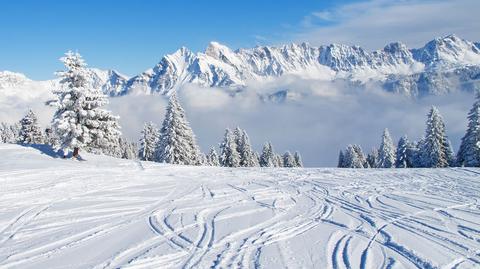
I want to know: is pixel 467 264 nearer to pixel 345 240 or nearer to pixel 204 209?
pixel 345 240

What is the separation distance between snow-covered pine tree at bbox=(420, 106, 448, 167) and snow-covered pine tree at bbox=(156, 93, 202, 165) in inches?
1177

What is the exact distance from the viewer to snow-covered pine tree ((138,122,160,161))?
2443 inches

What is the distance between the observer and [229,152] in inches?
2378

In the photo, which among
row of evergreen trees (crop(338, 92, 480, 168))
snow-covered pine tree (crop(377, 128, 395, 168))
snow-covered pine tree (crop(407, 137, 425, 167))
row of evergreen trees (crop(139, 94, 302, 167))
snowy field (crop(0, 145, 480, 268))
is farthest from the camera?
snow-covered pine tree (crop(377, 128, 395, 168))

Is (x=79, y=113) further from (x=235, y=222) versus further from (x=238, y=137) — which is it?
(x=238, y=137)

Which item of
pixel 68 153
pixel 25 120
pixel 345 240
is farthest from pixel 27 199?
pixel 25 120

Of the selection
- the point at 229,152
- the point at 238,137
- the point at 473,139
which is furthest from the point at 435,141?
the point at 238,137

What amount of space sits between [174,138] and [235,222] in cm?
3710

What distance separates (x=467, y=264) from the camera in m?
7.96

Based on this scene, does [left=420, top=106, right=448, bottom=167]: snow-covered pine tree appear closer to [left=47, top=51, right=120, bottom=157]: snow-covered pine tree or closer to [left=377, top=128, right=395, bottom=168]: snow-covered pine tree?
[left=377, top=128, right=395, bottom=168]: snow-covered pine tree

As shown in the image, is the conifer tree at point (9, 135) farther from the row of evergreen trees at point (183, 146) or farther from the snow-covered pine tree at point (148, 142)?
the row of evergreen trees at point (183, 146)

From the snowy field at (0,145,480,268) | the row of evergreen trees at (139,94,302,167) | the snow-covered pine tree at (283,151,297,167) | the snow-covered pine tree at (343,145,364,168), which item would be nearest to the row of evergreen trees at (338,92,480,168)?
the snow-covered pine tree at (343,145,364,168)

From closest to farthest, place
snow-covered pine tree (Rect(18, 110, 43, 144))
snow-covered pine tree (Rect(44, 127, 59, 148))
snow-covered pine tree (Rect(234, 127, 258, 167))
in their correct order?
snow-covered pine tree (Rect(44, 127, 59, 148))
snow-covered pine tree (Rect(18, 110, 43, 144))
snow-covered pine tree (Rect(234, 127, 258, 167))

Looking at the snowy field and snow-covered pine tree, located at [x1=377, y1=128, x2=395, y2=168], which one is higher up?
snow-covered pine tree, located at [x1=377, y1=128, x2=395, y2=168]
